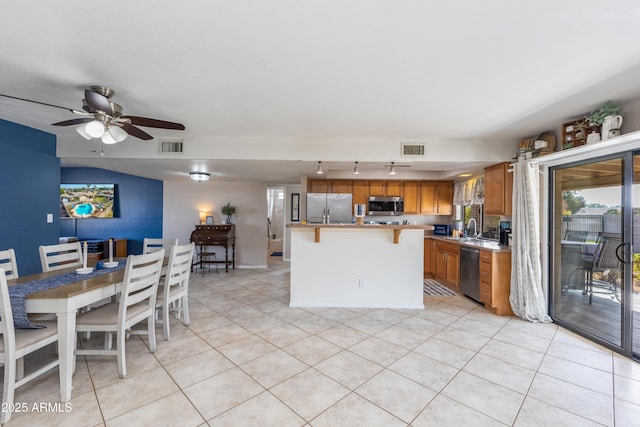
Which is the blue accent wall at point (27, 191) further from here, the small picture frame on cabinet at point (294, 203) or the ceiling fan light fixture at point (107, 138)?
the small picture frame on cabinet at point (294, 203)

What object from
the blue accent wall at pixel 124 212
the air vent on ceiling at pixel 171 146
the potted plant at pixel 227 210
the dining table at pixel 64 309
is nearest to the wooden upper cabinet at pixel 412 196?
the potted plant at pixel 227 210

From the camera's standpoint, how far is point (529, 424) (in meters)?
1.66

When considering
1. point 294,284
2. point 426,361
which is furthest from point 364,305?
point 426,361

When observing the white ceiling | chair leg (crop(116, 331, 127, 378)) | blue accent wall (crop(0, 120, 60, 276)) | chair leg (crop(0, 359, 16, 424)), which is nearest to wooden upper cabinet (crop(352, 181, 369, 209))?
the white ceiling

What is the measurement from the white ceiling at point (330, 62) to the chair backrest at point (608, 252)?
1.30m

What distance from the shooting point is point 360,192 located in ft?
18.8

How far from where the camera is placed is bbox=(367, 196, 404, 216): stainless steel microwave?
5672 mm

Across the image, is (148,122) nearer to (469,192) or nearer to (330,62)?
(330,62)

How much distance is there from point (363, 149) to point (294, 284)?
2.15m

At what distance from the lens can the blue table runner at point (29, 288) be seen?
1760 millimetres

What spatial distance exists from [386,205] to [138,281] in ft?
15.1

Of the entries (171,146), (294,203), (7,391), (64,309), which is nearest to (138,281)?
(64,309)

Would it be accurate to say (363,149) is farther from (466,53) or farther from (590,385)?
(590,385)

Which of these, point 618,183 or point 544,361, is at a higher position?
point 618,183
